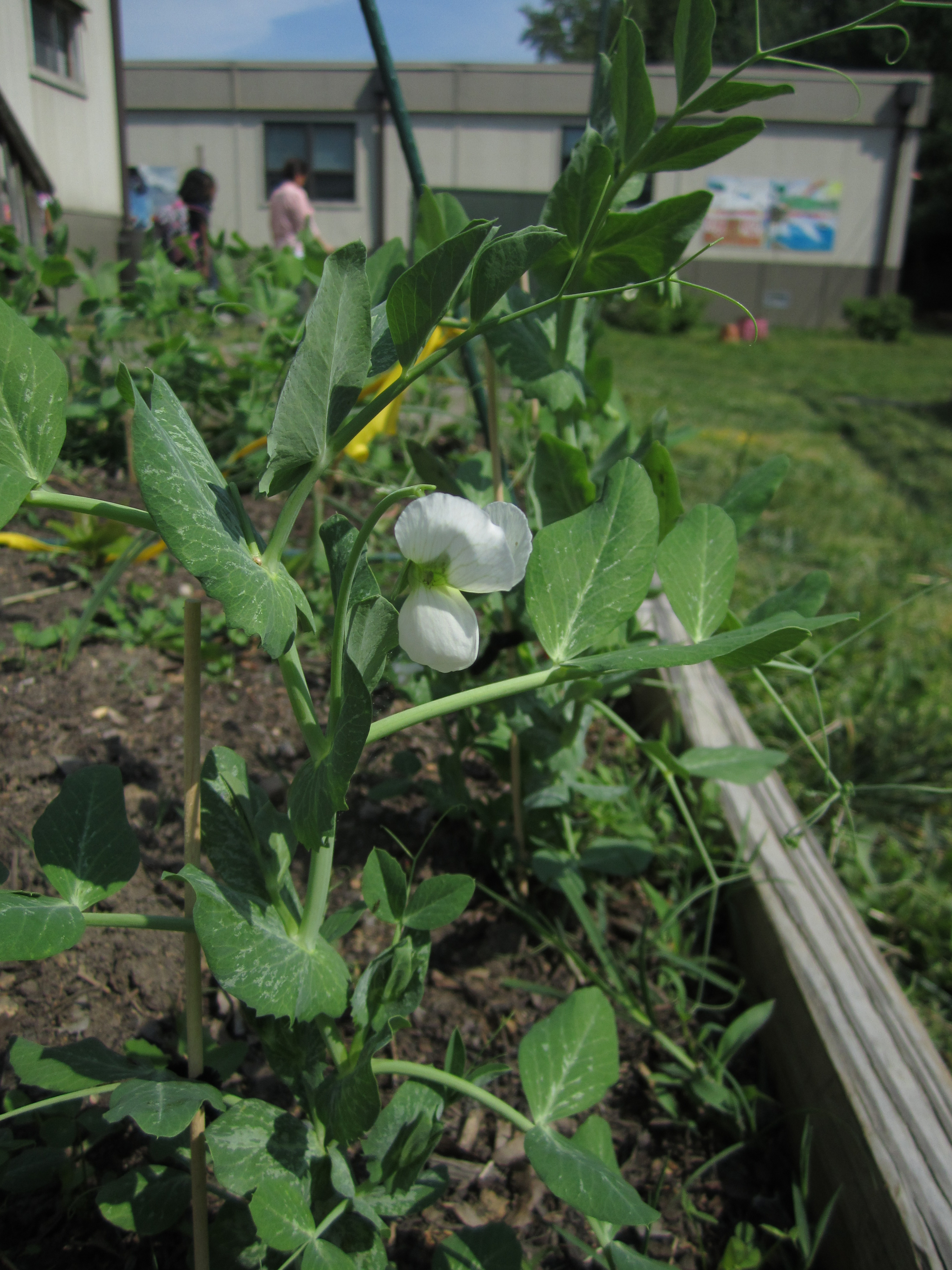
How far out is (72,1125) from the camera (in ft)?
2.67

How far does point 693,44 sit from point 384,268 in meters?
0.32

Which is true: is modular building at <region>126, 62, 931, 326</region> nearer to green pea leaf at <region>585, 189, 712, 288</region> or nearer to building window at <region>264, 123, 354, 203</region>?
building window at <region>264, 123, 354, 203</region>

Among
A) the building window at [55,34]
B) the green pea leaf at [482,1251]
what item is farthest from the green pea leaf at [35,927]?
the building window at [55,34]

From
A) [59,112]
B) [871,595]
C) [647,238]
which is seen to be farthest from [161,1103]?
[59,112]

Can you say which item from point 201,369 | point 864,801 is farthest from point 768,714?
point 201,369

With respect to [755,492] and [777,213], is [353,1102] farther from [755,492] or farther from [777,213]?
[777,213]

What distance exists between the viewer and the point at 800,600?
3.07 ft

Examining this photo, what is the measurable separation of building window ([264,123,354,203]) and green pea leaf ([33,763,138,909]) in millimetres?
16052

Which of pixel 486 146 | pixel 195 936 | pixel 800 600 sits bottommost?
pixel 195 936

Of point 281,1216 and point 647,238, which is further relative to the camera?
point 647,238

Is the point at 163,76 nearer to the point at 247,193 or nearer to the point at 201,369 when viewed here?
the point at 247,193

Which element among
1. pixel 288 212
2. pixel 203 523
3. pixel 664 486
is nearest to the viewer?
pixel 203 523

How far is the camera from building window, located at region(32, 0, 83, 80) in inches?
65.9

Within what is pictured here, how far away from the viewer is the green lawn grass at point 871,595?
1.48m
